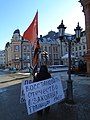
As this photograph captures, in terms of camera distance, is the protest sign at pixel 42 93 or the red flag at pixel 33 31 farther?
the red flag at pixel 33 31

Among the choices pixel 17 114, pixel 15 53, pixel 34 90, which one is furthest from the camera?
pixel 15 53

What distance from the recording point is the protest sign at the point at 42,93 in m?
6.42

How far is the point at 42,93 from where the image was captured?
689 cm

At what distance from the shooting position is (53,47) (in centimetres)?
8875

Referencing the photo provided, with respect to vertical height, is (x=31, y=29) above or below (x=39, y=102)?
above

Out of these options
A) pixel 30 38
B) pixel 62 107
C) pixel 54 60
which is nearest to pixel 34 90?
pixel 62 107

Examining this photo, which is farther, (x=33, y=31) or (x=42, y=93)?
(x=33, y=31)

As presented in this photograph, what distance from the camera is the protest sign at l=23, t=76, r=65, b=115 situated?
6422 mm

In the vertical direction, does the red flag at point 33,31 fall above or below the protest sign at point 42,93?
above

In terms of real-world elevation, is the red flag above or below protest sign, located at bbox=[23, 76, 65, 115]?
above

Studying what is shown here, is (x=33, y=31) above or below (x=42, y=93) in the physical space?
above

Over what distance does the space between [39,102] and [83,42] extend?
7228cm

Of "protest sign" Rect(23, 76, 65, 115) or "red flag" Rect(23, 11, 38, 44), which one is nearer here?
"protest sign" Rect(23, 76, 65, 115)

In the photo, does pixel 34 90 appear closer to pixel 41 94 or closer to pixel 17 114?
pixel 41 94
